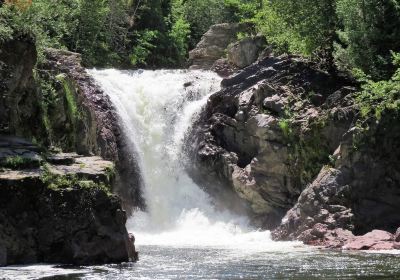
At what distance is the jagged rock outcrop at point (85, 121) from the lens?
85.7ft

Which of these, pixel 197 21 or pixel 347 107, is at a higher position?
pixel 197 21

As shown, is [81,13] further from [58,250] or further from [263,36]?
[58,250]

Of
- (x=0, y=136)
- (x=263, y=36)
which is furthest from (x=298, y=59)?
(x=0, y=136)

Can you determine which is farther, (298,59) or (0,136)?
(298,59)

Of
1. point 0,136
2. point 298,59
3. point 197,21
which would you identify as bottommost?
point 0,136

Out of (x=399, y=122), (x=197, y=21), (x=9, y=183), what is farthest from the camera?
(x=197, y=21)

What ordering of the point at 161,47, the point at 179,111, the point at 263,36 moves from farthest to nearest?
the point at 161,47 < the point at 263,36 < the point at 179,111

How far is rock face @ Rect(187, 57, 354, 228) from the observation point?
29156 millimetres

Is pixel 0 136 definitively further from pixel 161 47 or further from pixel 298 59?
pixel 161 47

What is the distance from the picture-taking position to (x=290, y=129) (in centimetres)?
2972

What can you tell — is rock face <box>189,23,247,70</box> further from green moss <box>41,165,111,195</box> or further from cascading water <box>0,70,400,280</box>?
green moss <box>41,165,111,195</box>

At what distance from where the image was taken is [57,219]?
18016 millimetres

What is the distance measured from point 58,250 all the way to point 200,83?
20.4 meters

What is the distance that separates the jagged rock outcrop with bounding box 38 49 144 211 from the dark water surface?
756cm
